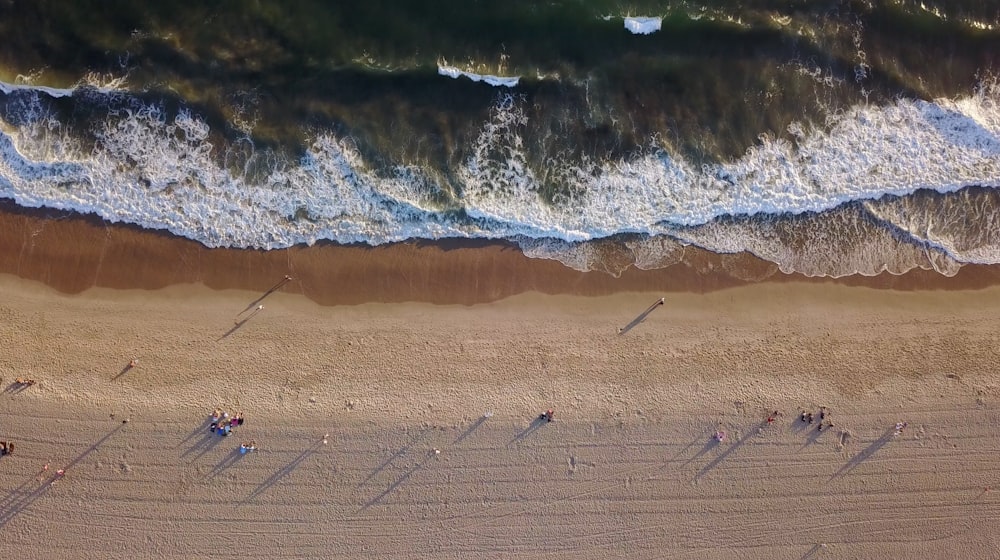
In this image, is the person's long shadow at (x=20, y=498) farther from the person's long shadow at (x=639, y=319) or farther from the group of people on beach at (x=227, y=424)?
the person's long shadow at (x=639, y=319)

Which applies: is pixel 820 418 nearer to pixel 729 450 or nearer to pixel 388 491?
pixel 729 450

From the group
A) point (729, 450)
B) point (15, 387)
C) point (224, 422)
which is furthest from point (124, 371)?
point (729, 450)

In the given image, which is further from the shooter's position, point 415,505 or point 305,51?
point 305,51

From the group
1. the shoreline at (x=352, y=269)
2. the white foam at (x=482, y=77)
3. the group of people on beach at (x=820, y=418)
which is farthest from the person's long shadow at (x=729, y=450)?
the white foam at (x=482, y=77)

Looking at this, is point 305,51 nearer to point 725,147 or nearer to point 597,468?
point 725,147

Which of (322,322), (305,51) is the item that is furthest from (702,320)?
(305,51)

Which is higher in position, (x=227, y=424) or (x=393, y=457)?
(x=227, y=424)
